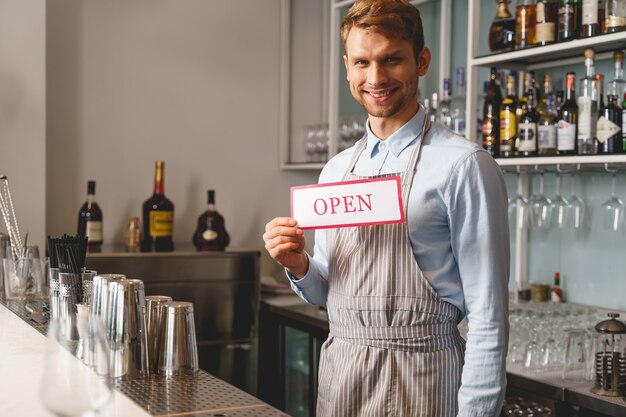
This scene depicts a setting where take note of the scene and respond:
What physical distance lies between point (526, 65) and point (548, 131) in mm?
493

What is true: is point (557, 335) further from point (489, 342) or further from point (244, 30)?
point (244, 30)

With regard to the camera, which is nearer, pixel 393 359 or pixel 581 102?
pixel 393 359

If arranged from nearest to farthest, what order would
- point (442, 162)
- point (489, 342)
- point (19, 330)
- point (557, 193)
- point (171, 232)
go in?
point (489, 342) → point (442, 162) → point (19, 330) → point (557, 193) → point (171, 232)

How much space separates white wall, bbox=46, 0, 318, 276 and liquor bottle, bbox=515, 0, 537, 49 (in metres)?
1.92

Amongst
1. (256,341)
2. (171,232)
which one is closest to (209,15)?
(171,232)

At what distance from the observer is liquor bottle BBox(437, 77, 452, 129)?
11.5 feet

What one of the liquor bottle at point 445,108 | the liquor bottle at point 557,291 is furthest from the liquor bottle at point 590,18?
the liquor bottle at point 557,291

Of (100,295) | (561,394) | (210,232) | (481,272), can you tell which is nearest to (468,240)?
(481,272)

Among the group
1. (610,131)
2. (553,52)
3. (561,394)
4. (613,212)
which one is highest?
(553,52)

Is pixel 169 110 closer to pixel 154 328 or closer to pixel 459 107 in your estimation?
pixel 459 107

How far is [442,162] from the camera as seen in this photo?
1678mm

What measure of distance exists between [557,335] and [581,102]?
0.84 metres

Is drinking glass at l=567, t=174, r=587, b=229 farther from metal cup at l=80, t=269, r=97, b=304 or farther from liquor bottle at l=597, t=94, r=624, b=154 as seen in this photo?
metal cup at l=80, t=269, r=97, b=304

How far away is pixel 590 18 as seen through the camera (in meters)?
2.75
